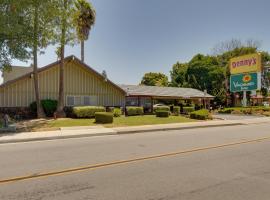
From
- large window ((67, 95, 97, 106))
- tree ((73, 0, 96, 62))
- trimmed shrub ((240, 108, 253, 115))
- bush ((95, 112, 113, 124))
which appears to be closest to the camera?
bush ((95, 112, 113, 124))

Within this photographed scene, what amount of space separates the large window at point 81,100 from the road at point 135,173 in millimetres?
17228

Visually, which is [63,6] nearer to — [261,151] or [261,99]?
[261,151]

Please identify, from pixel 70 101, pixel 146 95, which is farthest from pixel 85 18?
pixel 70 101

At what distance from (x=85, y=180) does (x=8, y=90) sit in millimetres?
21071

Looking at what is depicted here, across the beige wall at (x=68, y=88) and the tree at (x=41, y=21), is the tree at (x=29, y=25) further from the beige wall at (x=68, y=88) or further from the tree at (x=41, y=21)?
the beige wall at (x=68, y=88)

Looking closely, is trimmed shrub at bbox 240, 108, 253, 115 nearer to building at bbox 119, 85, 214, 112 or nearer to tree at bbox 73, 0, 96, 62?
building at bbox 119, 85, 214, 112

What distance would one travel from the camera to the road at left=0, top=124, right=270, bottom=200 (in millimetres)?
5516

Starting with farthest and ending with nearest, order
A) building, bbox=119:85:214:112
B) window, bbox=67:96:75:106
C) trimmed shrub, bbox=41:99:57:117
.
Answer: building, bbox=119:85:214:112, window, bbox=67:96:75:106, trimmed shrub, bbox=41:99:57:117

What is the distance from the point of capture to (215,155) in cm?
951

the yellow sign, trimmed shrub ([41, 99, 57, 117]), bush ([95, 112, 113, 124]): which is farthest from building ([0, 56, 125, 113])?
the yellow sign

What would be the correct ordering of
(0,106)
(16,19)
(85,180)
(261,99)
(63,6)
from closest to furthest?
(85,180) < (16,19) < (63,6) < (0,106) < (261,99)

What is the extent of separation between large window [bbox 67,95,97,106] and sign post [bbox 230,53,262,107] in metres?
24.5

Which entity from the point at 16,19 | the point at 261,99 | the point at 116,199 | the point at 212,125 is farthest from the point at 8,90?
the point at 261,99

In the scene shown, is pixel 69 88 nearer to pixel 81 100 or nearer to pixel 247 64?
pixel 81 100
